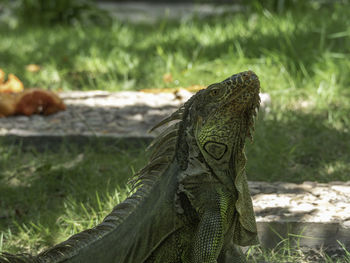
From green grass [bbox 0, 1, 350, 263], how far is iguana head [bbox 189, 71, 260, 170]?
103 cm

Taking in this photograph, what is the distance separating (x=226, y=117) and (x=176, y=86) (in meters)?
4.12

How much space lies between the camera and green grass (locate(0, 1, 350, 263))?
13.1 feet

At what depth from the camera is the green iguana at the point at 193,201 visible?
2238mm

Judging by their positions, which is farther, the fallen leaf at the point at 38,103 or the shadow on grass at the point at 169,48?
the shadow on grass at the point at 169,48

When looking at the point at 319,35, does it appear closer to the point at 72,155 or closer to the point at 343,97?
the point at 343,97

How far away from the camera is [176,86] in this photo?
6363mm

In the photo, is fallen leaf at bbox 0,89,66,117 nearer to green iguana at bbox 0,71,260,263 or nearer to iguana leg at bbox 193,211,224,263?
green iguana at bbox 0,71,260,263

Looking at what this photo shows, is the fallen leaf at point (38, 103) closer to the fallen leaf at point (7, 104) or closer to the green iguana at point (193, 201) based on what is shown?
the fallen leaf at point (7, 104)

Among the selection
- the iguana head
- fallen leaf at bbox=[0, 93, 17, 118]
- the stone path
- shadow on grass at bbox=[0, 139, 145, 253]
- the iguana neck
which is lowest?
shadow on grass at bbox=[0, 139, 145, 253]

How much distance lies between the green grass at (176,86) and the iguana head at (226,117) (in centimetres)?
103

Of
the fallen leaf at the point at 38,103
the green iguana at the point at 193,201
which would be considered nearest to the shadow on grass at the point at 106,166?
the fallen leaf at the point at 38,103

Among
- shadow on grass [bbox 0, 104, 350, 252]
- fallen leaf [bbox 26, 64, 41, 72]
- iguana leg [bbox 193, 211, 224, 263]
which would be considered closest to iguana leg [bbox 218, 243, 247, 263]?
iguana leg [bbox 193, 211, 224, 263]

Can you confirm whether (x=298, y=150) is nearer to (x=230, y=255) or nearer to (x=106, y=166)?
(x=106, y=166)

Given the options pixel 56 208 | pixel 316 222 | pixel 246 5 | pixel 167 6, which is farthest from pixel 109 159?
pixel 167 6
